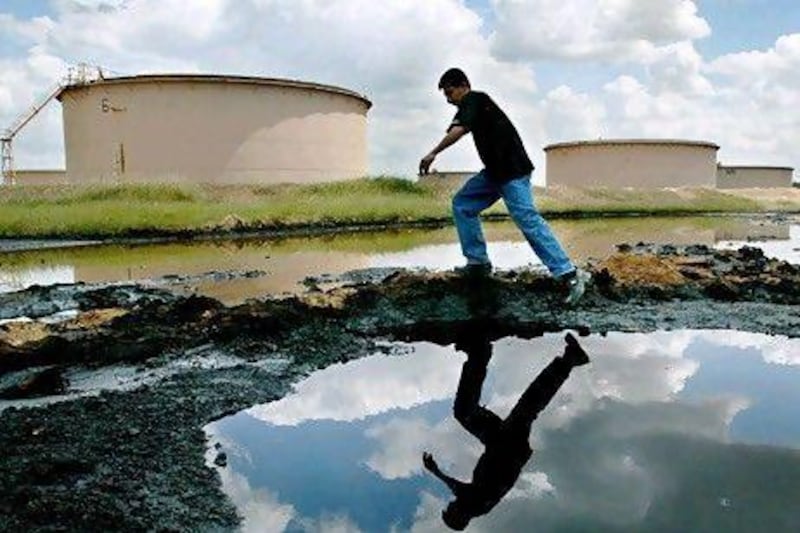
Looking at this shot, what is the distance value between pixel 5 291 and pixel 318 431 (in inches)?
238

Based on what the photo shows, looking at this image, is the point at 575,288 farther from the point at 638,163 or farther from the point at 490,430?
the point at 638,163

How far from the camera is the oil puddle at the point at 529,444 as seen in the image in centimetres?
249

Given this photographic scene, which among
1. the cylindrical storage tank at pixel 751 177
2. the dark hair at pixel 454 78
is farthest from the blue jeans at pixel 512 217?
the cylindrical storage tank at pixel 751 177

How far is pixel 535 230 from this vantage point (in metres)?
6.23

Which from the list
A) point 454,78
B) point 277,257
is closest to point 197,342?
point 454,78

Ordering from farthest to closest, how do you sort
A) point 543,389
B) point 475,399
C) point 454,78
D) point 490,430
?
point 454,78 < point 543,389 < point 475,399 < point 490,430

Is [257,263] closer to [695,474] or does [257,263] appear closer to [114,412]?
[114,412]

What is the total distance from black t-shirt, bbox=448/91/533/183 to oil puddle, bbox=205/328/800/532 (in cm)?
199

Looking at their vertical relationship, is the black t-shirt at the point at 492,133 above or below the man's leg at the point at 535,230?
above

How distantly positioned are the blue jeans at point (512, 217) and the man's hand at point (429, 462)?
130 inches

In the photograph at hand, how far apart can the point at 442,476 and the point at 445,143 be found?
3933 mm

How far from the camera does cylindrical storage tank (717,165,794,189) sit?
53250mm

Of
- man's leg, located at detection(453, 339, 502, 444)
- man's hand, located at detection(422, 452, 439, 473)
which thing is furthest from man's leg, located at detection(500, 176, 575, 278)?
man's hand, located at detection(422, 452, 439, 473)

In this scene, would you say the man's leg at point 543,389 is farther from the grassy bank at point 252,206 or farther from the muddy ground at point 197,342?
the grassy bank at point 252,206
